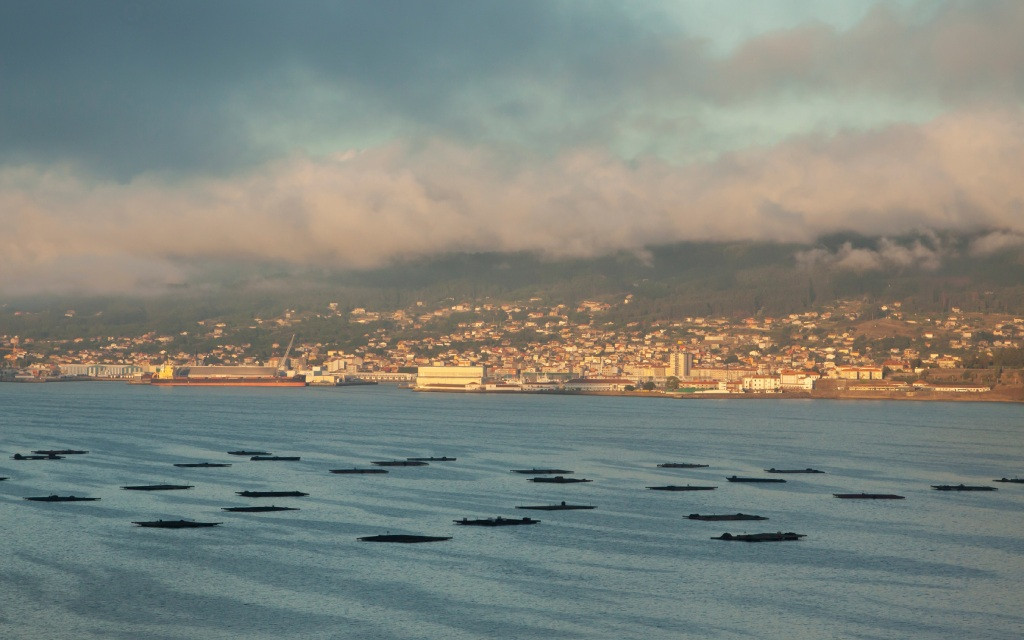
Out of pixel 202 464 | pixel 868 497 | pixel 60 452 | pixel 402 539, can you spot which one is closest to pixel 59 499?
pixel 202 464

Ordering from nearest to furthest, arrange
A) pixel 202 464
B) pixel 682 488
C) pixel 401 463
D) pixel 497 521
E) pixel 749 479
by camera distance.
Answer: pixel 497 521
pixel 682 488
pixel 749 479
pixel 202 464
pixel 401 463

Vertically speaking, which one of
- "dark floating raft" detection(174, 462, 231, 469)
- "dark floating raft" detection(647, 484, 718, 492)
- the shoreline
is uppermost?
the shoreline

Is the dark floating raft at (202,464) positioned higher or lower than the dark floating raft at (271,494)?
higher

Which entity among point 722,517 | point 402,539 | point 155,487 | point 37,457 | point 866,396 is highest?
point 866,396

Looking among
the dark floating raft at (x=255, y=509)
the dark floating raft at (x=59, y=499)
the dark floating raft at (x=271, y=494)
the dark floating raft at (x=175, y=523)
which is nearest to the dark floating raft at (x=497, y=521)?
the dark floating raft at (x=255, y=509)

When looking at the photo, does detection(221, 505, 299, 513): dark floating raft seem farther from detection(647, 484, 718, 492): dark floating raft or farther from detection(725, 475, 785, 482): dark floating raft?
detection(725, 475, 785, 482): dark floating raft

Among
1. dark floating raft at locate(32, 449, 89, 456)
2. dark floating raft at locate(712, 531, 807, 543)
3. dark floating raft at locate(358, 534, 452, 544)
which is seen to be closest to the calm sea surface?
dark floating raft at locate(358, 534, 452, 544)

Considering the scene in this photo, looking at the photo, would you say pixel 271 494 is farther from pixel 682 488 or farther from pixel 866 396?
pixel 866 396

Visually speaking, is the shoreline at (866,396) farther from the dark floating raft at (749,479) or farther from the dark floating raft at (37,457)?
the dark floating raft at (37,457)

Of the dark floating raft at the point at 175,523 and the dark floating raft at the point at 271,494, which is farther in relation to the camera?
the dark floating raft at the point at 271,494

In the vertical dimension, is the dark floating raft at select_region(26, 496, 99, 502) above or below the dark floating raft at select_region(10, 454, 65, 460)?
below
